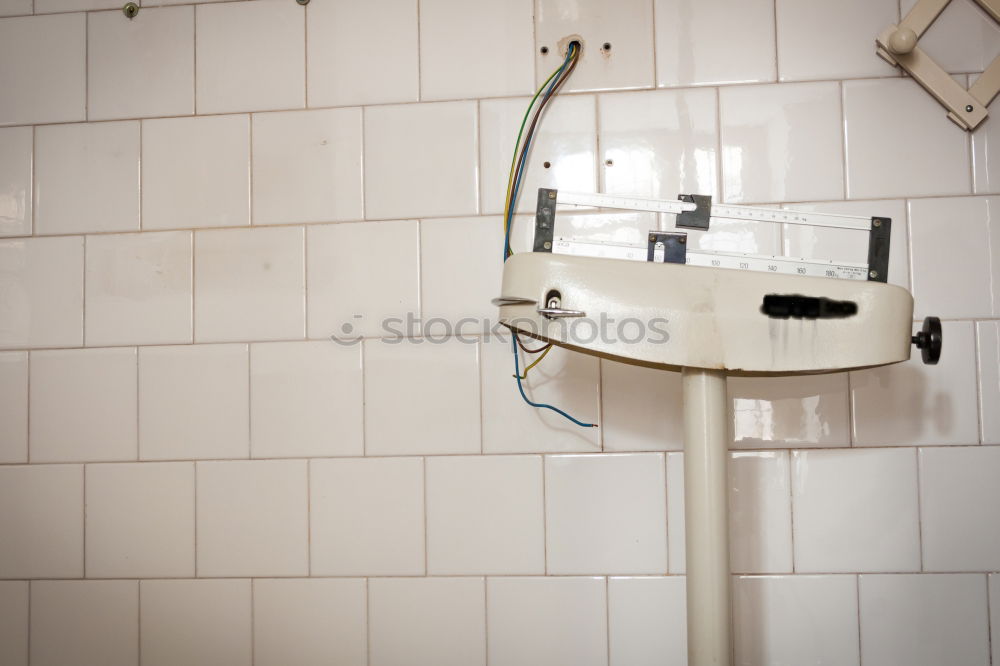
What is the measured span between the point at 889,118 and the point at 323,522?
101 cm

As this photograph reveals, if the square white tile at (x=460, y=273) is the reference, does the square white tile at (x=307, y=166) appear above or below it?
above

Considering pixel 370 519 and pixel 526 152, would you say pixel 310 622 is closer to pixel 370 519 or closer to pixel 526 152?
pixel 370 519

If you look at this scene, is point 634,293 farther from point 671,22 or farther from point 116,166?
point 116,166

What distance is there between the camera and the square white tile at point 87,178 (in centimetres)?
108

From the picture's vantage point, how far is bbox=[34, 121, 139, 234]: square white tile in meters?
1.08

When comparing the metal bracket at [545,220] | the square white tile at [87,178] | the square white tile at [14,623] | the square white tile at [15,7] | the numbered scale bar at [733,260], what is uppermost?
the square white tile at [15,7]

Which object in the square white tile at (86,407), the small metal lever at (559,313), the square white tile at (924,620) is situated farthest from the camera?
the square white tile at (86,407)

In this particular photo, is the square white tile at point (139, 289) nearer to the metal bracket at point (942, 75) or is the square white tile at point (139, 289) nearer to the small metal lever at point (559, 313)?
the small metal lever at point (559, 313)

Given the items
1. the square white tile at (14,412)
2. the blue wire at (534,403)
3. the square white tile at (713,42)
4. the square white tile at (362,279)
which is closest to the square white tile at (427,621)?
the blue wire at (534,403)

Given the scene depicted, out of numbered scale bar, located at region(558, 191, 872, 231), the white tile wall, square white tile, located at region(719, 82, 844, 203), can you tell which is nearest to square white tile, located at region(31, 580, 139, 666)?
the white tile wall

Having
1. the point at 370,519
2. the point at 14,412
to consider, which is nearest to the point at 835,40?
the point at 370,519

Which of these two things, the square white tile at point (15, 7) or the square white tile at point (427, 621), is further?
the square white tile at point (15, 7)

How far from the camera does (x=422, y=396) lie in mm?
1024

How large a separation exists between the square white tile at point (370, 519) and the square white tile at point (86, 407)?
12.6 inches
